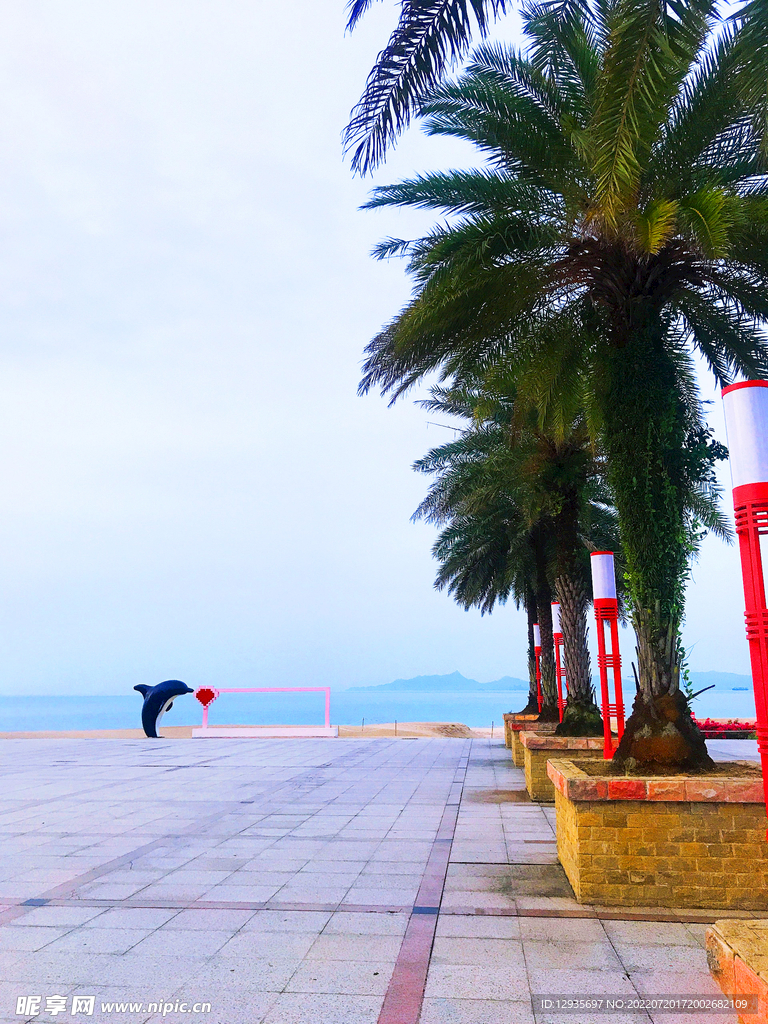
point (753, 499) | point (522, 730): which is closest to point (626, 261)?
point (753, 499)

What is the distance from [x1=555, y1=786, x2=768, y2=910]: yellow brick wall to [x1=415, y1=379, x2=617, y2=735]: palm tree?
231 inches

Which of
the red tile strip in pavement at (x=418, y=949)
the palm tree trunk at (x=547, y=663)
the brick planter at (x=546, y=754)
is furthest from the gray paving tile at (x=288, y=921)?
the palm tree trunk at (x=547, y=663)

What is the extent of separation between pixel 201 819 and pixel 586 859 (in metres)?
5.25

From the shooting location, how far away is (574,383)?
31.9ft

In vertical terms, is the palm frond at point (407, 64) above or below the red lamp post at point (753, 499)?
above

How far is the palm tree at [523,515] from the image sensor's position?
12.9 m

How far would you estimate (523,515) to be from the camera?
1673cm

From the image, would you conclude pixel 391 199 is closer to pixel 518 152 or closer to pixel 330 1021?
pixel 518 152

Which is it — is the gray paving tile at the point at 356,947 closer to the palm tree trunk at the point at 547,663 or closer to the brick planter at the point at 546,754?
the brick planter at the point at 546,754

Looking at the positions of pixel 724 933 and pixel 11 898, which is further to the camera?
pixel 11 898

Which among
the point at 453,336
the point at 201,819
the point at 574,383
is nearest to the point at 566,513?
the point at 574,383

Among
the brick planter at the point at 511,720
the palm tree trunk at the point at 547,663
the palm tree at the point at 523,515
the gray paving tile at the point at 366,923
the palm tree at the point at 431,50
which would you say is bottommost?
the brick planter at the point at 511,720

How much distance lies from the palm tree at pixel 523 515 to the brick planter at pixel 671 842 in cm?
579

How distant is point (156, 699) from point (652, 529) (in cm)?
2206
